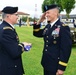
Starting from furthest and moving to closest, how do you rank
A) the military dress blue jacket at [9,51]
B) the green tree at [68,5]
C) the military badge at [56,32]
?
1. the green tree at [68,5]
2. the military badge at [56,32]
3. the military dress blue jacket at [9,51]

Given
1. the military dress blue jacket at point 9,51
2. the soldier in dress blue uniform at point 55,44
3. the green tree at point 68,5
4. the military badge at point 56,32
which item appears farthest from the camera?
the green tree at point 68,5

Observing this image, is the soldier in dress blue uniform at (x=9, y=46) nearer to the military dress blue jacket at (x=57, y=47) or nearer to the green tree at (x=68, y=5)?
the military dress blue jacket at (x=57, y=47)

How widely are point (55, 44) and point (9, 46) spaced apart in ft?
3.24

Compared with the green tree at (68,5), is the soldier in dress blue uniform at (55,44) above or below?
above

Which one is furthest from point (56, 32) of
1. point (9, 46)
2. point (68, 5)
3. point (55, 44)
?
point (68, 5)

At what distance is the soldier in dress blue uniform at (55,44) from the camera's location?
15.9 feet

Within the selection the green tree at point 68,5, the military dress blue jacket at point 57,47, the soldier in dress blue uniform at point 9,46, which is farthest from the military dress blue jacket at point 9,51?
the green tree at point 68,5

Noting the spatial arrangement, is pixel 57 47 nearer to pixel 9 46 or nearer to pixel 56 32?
pixel 56 32

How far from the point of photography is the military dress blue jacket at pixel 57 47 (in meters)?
4.84

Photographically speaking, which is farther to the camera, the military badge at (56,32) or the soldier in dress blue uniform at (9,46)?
the military badge at (56,32)

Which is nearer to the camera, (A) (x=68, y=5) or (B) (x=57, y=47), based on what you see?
(B) (x=57, y=47)

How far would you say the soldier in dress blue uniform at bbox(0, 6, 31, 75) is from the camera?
446 cm

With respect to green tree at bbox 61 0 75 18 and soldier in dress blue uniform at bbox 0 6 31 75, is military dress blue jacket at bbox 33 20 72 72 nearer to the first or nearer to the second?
soldier in dress blue uniform at bbox 0 6 31 75

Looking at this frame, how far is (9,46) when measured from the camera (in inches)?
175
